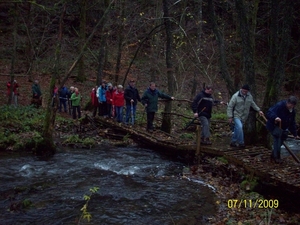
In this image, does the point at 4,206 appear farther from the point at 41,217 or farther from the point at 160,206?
the point at 160,206

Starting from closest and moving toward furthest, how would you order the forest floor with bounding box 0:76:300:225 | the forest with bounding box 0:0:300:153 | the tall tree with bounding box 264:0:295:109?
1. the forest floor with bounding box 0:76:300:225
2. the tall tree with bounding box 264:0:295:109
3. the forest with bounding box 0:0:300:153

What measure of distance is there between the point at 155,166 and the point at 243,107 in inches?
146

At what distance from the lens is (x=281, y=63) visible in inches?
456

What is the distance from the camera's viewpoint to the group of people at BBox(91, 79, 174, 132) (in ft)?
50.1

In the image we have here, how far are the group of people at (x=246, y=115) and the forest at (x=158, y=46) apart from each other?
977 millimetres

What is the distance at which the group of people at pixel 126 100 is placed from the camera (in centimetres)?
1527

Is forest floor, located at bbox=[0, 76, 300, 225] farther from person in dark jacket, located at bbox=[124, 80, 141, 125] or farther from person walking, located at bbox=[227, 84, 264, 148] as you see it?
person in dark jacket, located at bbox=[124, 80, 141, 125]

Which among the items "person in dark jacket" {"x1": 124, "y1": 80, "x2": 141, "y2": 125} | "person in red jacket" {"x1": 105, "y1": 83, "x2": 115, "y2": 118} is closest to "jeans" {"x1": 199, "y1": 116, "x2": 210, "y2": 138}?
"person in dark jacket" {"x1": 124, "y1": 80, "x2": 141, "y2": 125}

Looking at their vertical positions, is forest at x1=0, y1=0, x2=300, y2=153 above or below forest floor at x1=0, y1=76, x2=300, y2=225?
above

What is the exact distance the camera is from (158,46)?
2422 cm

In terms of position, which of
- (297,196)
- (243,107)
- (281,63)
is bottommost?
(297,196)

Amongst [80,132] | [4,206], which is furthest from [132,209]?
[80,132]

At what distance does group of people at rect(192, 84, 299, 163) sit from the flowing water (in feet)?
6.80

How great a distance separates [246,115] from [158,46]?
14.0 metres
